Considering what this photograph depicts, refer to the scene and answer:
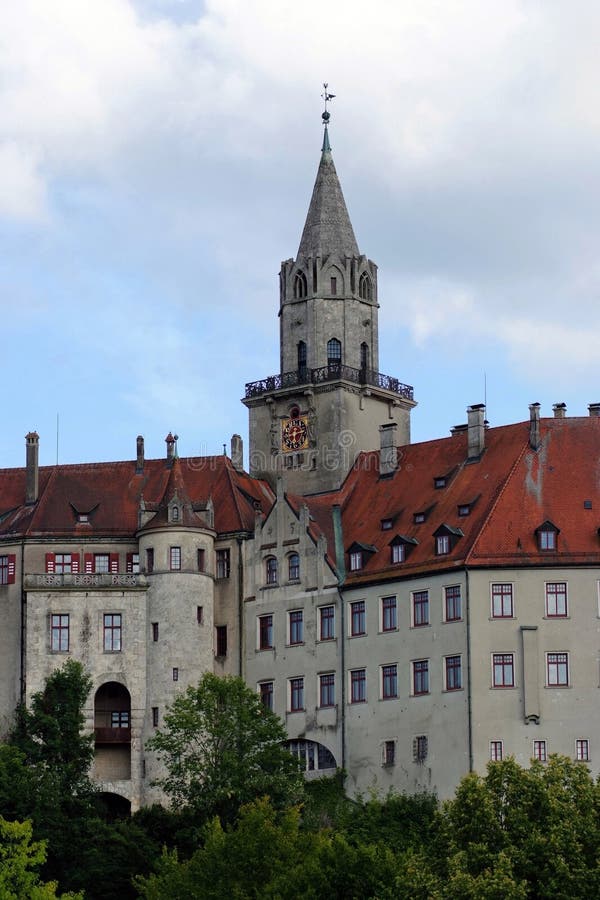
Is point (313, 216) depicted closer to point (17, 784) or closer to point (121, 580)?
point (121, 580)

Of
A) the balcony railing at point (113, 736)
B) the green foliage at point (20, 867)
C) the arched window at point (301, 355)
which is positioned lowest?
the green foliage at point (20, 867)

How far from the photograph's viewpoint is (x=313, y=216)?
416 feet

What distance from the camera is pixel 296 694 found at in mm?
111562

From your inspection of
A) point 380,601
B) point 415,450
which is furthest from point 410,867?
point 415,450

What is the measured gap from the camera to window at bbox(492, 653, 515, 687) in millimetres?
104875

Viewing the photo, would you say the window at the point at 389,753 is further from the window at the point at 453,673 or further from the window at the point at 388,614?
the window at the point at 388,614

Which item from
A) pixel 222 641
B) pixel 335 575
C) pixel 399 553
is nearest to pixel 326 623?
pixel 335 575

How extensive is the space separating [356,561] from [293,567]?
116 inches

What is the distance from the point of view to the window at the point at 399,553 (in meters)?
110

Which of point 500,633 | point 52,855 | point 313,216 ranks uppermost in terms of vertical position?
point 313,216

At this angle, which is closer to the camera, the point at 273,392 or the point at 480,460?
the point at 480,460

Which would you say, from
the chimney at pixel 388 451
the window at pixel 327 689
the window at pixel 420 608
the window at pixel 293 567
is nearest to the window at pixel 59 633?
the window at pixel 293 567

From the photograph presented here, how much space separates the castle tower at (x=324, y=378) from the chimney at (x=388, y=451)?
290 cm

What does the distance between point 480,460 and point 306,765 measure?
49.9 ft
